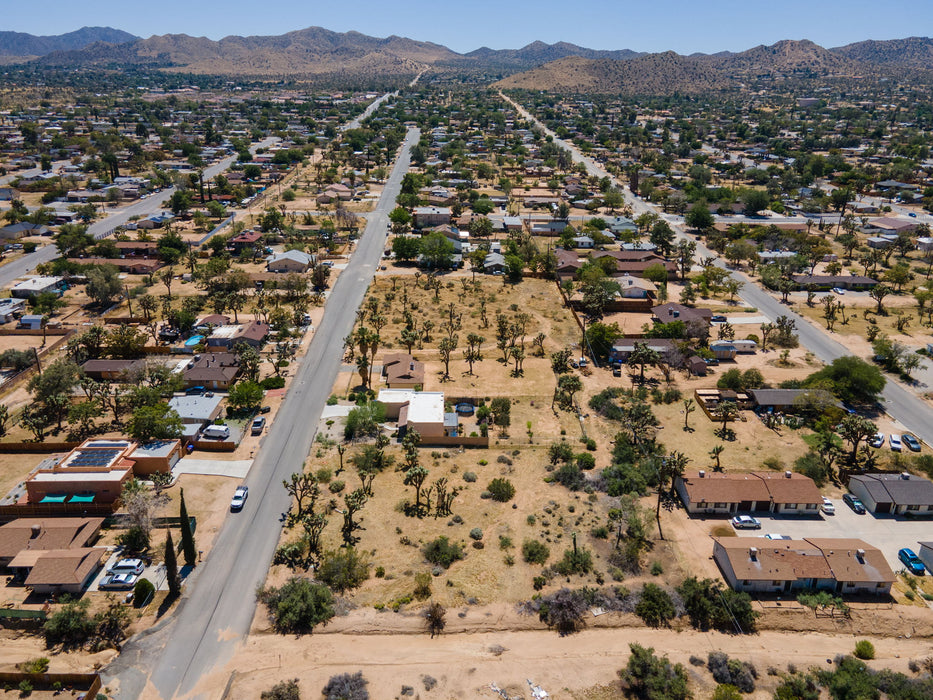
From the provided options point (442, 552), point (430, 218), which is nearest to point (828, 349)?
point (442, 552)

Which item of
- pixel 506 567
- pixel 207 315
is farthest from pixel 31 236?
pixel 506 567

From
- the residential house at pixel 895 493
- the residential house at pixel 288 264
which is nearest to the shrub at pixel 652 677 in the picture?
the residential house at pixel 895 493

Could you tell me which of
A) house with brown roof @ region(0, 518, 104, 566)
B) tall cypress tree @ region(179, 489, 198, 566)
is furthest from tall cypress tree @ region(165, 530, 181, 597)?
house with brown roof @ region(0, 518, 104, 566)

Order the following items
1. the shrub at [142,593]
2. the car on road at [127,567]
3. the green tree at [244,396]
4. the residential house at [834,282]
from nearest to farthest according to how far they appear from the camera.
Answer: the shrub at [142,593] < the car on road at [127,567] < the green tree at [244,396] < the residential house at [834,282]

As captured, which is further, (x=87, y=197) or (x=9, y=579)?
(x=87, y=197)

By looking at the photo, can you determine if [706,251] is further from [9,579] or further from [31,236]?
[31,236]

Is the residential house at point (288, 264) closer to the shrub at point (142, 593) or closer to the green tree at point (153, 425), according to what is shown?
the green tree at point (153, 425)

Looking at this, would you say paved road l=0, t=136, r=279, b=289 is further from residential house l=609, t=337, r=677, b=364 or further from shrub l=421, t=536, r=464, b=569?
residential house l=609, t=337, r=677, b=364

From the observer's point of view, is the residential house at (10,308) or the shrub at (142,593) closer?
the shrub at (142,593)
